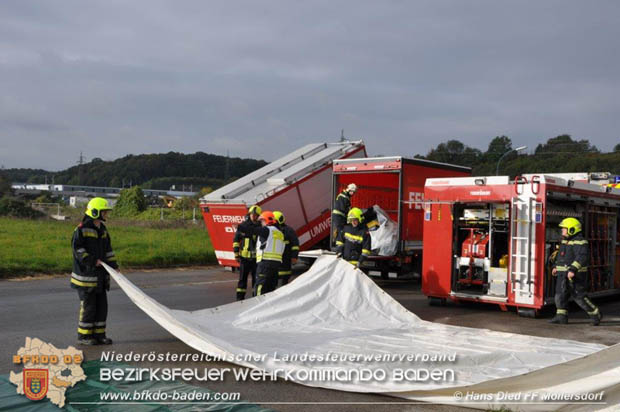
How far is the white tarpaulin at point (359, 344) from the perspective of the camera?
5.31 meters

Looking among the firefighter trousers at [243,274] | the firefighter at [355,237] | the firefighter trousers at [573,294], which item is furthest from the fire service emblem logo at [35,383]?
the firefighter trousers at [573,294]

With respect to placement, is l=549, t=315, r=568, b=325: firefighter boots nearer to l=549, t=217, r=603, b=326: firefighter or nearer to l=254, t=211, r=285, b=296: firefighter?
l=549, t=217, r=603, b=326: firefighter

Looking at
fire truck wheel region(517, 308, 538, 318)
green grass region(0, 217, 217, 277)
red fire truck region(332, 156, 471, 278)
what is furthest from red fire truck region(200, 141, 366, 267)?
fire truck wheel region(517, 308, 538, 318)

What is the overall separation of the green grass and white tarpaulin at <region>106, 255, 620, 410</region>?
8.94 meters

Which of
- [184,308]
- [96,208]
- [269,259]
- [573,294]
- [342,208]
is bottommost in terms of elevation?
[184,308]

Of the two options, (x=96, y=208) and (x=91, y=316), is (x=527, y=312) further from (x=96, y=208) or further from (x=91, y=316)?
(x=96, y=208)

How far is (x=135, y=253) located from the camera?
60.3 feet

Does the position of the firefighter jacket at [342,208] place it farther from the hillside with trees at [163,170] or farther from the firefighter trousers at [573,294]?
the hillside with trees at [163,170]

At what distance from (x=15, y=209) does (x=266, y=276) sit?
29462mm

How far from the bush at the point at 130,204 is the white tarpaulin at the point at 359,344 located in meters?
32.3

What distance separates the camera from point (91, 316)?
7215 mm

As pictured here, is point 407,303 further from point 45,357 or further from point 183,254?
point 183,254

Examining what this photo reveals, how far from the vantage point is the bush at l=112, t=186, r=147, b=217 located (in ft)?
129

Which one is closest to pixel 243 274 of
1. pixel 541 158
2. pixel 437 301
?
pixel 437 301
